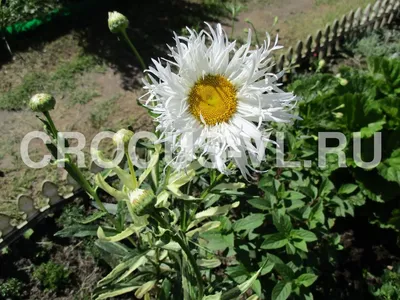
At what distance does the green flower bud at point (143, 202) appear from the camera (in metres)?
1.33

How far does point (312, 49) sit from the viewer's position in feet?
14.2

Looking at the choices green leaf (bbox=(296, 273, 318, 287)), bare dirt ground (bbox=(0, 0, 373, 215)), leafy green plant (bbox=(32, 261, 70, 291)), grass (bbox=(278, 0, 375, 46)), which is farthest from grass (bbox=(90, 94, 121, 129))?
green leaf (bbox=(296, 273, 318, 287))

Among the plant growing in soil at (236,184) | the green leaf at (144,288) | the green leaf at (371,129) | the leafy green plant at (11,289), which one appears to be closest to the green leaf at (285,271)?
the plant growing in soil at (236,184)

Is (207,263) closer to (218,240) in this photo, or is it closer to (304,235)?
(218,240)

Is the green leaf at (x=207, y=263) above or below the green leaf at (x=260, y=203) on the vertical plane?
below

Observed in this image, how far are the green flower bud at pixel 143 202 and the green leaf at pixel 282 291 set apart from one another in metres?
0.94

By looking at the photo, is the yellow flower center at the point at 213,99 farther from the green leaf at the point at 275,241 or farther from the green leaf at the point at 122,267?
the green leaf at the point at 275,241

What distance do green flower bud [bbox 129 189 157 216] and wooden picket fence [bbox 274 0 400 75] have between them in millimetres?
2839

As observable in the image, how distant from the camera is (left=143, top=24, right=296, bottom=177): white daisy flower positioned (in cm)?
139

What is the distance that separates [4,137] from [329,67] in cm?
302

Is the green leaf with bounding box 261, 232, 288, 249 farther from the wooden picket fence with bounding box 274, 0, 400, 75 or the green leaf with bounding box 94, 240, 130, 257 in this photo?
the wooden picket fence with bounding box 274, 0, 400, 75

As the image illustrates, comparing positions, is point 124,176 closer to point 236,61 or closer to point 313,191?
point 236,61

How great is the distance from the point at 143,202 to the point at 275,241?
925mm

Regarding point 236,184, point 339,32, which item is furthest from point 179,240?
point 339,32
